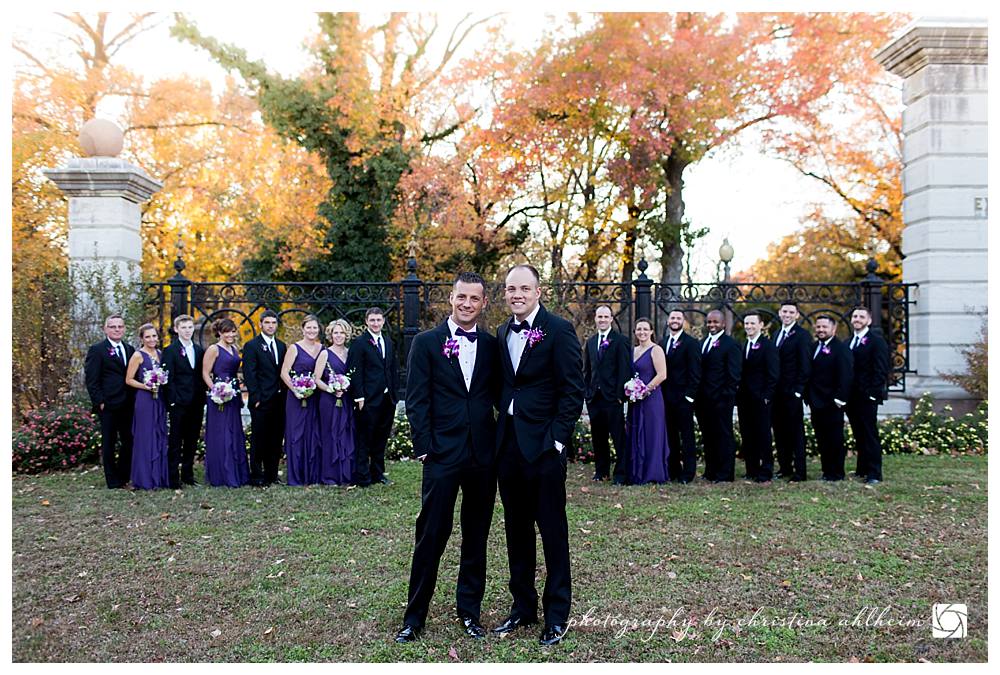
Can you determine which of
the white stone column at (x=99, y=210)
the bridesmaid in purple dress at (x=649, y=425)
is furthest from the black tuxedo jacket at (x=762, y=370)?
the white stone column at (x=99, y=210)

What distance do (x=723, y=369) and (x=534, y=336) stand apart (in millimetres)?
5618

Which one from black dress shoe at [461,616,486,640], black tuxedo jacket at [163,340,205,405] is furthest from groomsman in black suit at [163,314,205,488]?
black dress shoe at [461,616,486,640]

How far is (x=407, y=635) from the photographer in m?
4.47

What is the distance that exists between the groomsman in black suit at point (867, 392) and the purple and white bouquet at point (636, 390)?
2.42m

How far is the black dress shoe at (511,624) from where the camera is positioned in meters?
4.57

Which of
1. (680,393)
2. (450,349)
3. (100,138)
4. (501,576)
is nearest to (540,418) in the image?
(450,349)

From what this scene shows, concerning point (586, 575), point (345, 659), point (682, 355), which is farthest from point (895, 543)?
point (345, 659)

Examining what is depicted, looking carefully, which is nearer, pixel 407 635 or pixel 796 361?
pixel 407 635

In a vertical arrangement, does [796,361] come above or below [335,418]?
above

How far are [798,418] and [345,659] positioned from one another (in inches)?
271

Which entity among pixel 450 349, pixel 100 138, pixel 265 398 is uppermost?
pixel 100 138

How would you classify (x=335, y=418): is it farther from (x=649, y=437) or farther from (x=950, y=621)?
(x=950, y=621)

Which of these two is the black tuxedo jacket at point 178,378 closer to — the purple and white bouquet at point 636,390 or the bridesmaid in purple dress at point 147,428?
the bridesmaid in purple dress at point 147,428

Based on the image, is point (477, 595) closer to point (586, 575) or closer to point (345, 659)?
point (345, 659)
